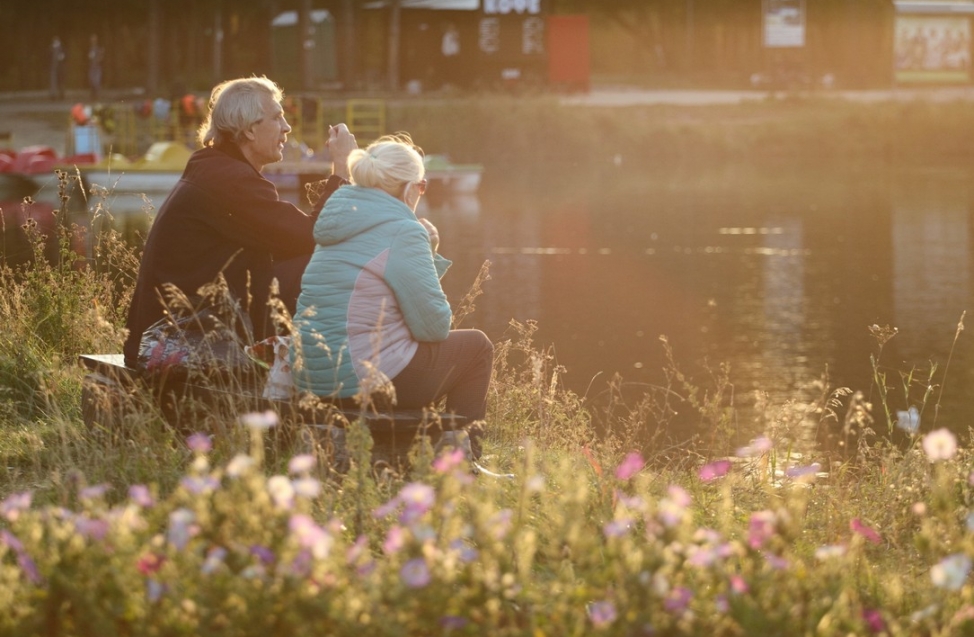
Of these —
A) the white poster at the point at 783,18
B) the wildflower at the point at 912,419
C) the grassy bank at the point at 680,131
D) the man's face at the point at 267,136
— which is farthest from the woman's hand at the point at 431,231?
the white poster at the point at 783,18

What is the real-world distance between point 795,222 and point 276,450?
15.8 metres

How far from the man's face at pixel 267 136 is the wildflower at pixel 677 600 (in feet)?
8.12

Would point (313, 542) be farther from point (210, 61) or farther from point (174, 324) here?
point (210, 61)

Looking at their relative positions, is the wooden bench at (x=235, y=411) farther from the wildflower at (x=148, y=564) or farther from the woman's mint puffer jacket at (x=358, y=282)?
the wildflower at (x=148, y=564)

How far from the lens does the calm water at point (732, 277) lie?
934cm

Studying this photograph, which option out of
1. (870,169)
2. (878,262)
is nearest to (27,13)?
(870,169)

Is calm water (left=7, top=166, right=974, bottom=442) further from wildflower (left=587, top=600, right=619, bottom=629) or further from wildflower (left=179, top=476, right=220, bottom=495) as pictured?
wildflower (left=179, top=476, right=220, bottom=495)

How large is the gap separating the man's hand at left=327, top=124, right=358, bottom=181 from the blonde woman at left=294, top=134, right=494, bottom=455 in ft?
1.70

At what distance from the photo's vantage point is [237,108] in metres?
4.53

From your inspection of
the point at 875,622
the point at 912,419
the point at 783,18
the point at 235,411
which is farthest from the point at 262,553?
the point at 783,18

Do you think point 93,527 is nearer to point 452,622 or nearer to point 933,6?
point 452,622

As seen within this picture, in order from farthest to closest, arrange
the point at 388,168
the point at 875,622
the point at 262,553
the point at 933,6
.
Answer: the point at 933,6, the point at 388,168, the point at 875,622, the point at 262,553

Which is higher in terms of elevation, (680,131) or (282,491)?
(680,131)

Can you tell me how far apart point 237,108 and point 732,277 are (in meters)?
9.83
